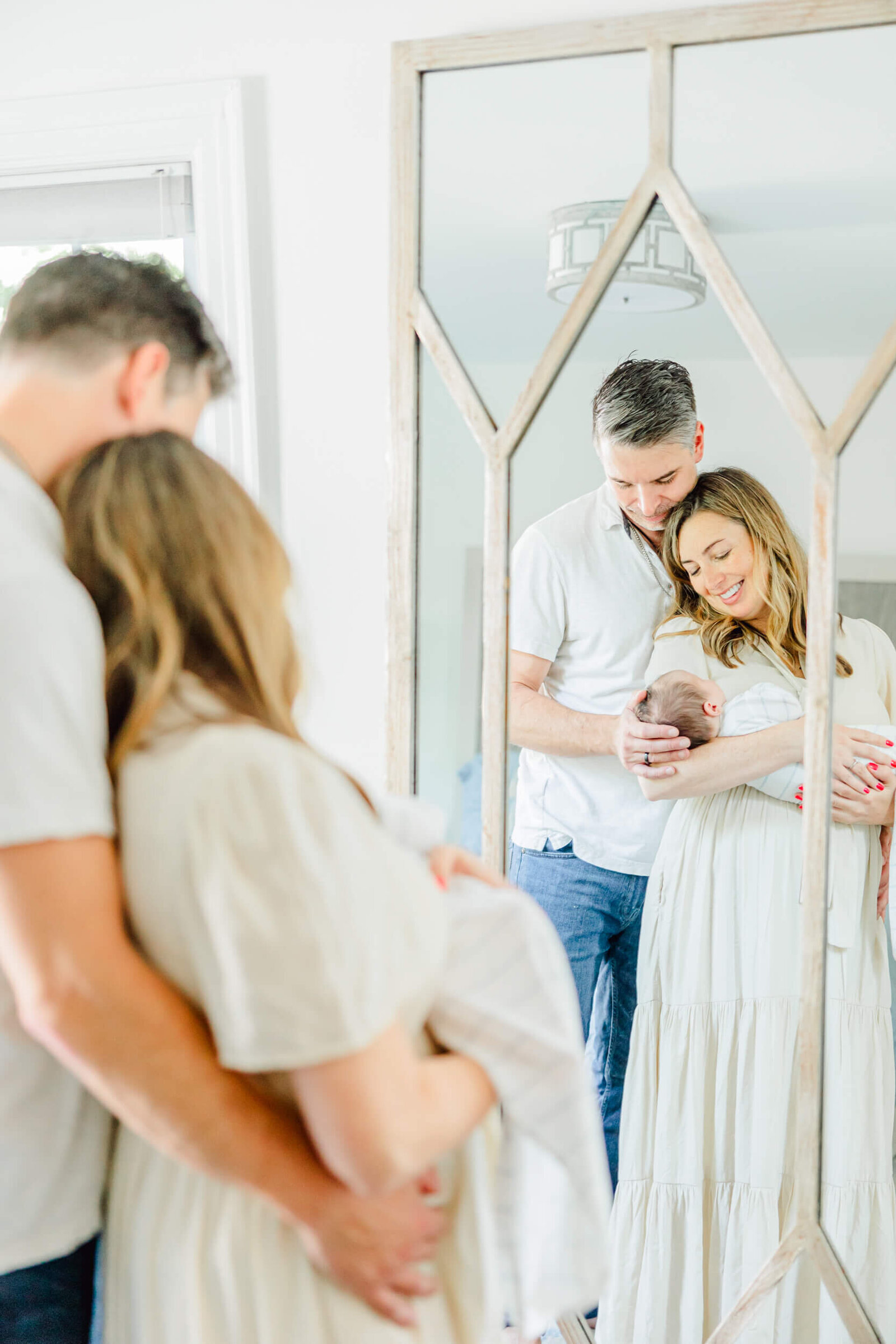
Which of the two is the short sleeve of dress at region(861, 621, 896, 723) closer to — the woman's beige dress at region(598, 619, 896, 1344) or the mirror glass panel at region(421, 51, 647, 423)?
the woman's beige dress at region(598, 619, 896, 1344)

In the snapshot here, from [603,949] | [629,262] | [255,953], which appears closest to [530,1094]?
[255,953]

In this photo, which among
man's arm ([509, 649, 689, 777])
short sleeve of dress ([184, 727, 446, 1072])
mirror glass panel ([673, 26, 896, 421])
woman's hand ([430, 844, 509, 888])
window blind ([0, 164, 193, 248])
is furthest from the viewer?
window blind ([0, 164, 193, 248])

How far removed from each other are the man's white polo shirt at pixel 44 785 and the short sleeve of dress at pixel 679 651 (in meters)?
0.86

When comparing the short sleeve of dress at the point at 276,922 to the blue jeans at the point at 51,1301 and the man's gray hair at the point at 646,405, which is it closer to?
the blue jeans at the point at 51,1301

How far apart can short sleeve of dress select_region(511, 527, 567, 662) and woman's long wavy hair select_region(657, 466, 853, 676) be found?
0.15 m

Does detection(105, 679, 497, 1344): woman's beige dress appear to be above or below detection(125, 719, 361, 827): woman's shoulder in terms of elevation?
below

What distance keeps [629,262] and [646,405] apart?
19 cm

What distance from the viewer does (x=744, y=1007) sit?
1.45m

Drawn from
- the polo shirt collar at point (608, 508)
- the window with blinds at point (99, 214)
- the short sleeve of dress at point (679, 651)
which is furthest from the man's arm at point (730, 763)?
the window with blinds at point (99, 214)

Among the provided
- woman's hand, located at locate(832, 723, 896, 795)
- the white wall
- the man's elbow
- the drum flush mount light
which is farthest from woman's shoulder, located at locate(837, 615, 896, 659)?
the man's elbow

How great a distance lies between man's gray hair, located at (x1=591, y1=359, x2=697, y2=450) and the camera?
1.43 metres

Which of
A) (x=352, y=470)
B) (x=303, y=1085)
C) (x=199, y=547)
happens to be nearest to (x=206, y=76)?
(x=352, y=470)

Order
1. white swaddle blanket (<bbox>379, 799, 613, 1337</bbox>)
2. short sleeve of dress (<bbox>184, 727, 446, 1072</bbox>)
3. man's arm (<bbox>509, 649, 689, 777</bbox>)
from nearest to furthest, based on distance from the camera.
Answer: short sleeve of dress (<bbox>184, 727, 446, 1072</bbox>), white swaddle blanket (<bbox>379, 799, 613, 1337</bbox>), man's arm (<bbox>509, 649, 689, 777</bbox>)

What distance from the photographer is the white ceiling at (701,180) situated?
1.37m
